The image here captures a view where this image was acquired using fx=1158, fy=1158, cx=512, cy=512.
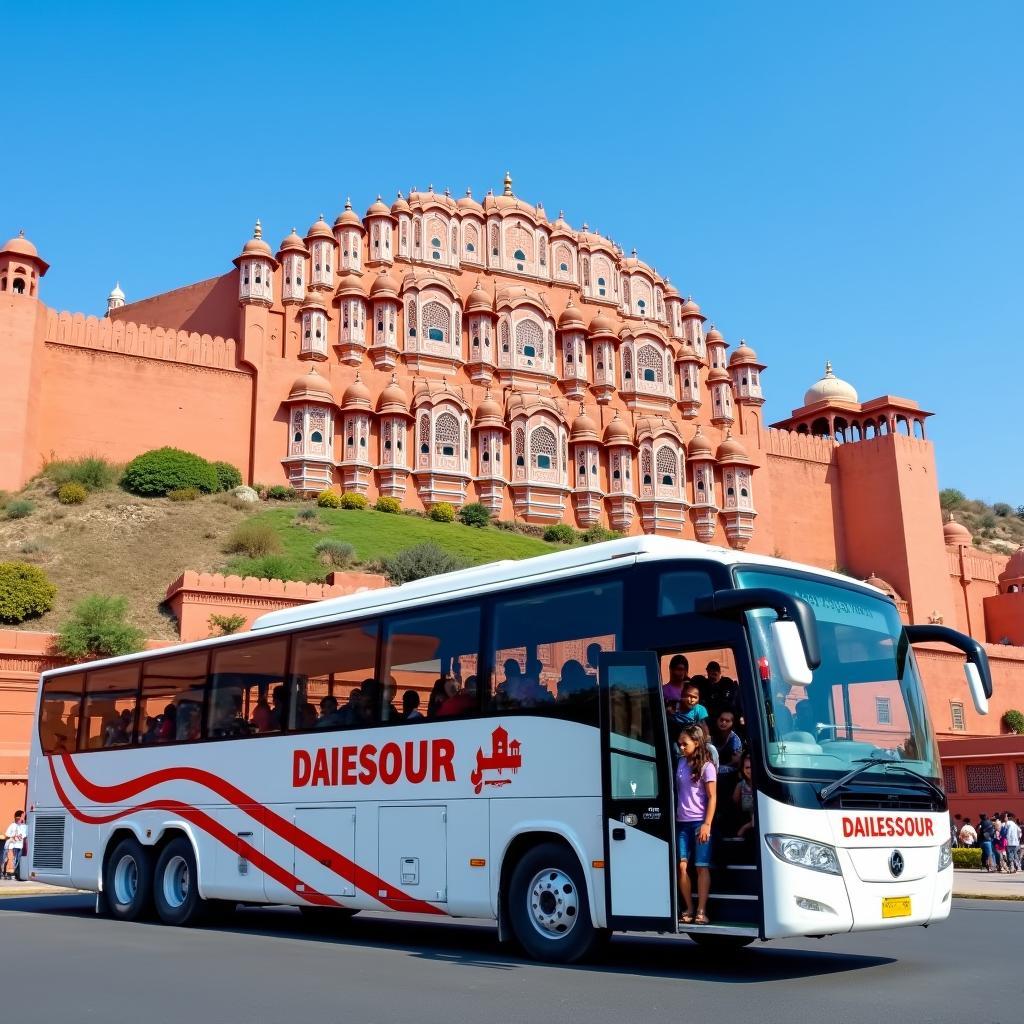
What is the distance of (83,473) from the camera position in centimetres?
3922

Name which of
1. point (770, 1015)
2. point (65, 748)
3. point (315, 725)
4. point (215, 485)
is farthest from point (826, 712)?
point (215, 485)

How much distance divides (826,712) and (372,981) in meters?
3.50

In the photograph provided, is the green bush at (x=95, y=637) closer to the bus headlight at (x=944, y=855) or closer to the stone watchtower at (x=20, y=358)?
the stone watchtower at (x=20, y=358)

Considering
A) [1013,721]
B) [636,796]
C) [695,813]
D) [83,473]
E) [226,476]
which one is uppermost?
[226,476]

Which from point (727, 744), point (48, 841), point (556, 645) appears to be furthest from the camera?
point (48, 841)

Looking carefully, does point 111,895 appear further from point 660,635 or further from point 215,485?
point 215,485

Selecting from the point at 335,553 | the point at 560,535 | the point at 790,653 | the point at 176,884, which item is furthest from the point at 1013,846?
the point at 560,535

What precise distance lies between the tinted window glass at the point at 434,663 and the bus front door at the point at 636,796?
1431 mm

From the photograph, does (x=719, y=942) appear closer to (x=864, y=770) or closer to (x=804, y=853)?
(x=804, y=853)

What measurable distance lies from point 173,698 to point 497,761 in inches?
187

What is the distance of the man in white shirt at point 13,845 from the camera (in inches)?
742

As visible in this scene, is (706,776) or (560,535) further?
(560,535)

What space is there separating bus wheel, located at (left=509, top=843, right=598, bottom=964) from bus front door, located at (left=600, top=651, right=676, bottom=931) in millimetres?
374

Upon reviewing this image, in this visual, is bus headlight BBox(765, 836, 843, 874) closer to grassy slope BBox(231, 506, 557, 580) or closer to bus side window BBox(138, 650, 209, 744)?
bus side window BBox(138, 650, 209, 744)
